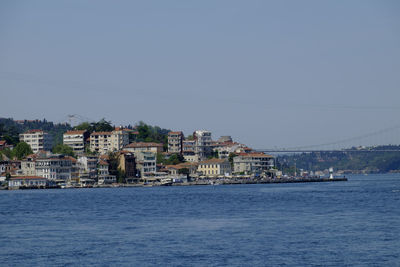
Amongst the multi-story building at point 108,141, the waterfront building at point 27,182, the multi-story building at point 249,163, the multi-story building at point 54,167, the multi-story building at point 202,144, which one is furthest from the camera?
the multi-story building at point 202,144

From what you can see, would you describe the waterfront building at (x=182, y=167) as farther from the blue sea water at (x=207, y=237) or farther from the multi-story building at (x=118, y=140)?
the blue sea water at (x=207, y=237)

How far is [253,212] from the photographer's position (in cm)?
3831

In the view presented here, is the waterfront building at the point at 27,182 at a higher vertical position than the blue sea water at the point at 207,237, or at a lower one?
higher

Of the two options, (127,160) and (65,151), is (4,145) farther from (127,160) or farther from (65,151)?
(127,160)

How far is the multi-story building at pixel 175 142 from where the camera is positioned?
119 metres

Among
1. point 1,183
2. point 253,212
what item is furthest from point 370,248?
point 1,183

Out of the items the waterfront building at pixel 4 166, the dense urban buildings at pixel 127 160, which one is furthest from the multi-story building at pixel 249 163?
the waterfront building at pixel 4 166

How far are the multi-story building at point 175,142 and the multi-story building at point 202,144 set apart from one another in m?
2.91

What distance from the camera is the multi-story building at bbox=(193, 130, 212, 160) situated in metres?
122

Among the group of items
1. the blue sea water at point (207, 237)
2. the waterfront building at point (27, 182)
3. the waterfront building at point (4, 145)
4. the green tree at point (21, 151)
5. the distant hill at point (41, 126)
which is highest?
the distant hill at point (41, 126)

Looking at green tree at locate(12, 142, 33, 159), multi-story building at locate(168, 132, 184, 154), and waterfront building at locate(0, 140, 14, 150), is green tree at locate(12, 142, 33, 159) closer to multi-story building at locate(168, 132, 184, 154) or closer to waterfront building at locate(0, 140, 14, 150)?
waterfront building at locate(0, 140, 14, 150)

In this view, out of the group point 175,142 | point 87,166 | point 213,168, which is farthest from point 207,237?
point 175,142

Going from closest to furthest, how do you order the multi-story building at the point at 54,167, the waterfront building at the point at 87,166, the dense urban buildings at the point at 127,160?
1. the multi-story building at the point at 54,167
2. the dense urban buildings at the point at 127,160
3. the waterfront building at the point at 87,166

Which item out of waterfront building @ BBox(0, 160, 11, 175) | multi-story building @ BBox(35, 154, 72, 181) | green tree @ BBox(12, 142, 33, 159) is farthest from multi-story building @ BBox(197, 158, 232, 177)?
waterfront building @ BBox(0, 160, 11, 175)
